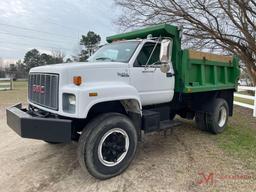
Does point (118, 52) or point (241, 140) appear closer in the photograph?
point (118, 52)

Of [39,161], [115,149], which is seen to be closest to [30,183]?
[39,161]

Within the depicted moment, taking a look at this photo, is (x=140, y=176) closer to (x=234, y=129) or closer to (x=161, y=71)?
(x=161, y=71)

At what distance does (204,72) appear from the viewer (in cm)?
624

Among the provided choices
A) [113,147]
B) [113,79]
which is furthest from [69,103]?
[113,147]

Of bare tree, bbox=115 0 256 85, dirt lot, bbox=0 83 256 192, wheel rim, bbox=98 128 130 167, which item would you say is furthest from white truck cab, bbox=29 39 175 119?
bare tree, bbox=115 0 256 85

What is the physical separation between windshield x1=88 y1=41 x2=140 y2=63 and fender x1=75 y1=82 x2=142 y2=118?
2.13 feet

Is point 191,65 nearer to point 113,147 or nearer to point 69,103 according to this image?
point 113,147

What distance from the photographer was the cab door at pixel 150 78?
4.89 metres

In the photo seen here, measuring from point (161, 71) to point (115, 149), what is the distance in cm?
176

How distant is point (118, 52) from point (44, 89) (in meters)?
1.60

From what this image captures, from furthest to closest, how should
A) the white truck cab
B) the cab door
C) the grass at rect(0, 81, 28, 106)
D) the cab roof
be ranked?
the grass at rect(0, 81, 28, 106), the cab roof, the cab door, the white truck cab

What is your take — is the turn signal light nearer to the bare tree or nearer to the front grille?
the front grille

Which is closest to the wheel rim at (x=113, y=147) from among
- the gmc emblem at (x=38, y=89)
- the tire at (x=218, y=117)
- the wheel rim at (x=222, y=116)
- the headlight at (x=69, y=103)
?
the headlight at (x=69, y=103)

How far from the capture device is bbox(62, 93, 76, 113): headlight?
12.8ft
